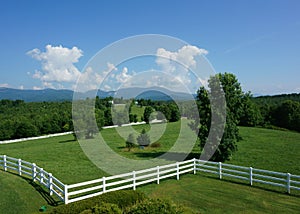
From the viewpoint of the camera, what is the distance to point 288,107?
43.9 meters

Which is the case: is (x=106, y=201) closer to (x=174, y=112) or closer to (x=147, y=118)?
(x=147, y=118)

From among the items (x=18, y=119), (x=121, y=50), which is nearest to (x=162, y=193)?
(x=121, y=50)

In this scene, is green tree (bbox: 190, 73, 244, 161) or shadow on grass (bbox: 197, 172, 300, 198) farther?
green tree (bbox: 190, 73, 244, 161)

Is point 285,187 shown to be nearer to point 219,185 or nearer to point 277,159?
point 219,185

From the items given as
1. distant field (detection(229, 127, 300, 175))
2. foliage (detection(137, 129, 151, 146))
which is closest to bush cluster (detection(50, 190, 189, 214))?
Answer: distant field (detection(229, 127, 300, 175))

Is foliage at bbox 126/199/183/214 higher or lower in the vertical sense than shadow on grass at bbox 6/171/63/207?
higher

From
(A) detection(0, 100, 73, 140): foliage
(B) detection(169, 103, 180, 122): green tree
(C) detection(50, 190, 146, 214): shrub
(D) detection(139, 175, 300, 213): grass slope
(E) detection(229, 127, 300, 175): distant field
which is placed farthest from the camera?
(B) detection(169, 103, 180, 122): green tree

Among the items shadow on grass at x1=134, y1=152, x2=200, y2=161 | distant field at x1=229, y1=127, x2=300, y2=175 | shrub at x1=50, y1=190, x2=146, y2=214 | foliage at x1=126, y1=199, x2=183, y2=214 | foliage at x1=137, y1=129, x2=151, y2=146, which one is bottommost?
shadow on grass at x1=134, y1=152, x2=200, y2=161

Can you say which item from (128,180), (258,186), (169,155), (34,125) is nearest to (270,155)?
(169,155)

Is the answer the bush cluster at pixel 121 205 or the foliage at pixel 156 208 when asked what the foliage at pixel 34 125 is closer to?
the bush cluster at pixel 121 205

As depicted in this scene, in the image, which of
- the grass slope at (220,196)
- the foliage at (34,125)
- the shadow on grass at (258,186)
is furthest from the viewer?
the foliage at (34,125)

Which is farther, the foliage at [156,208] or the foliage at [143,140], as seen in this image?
the foliage at [143,140]

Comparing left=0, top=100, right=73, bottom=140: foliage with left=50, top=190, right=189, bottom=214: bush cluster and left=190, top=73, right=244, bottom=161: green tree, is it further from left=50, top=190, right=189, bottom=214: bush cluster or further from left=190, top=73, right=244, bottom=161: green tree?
left=50, top=190, right=189, bottom=214: bush cluster

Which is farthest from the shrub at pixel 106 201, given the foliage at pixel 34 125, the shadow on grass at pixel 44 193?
the foliage at pixel 34 125
